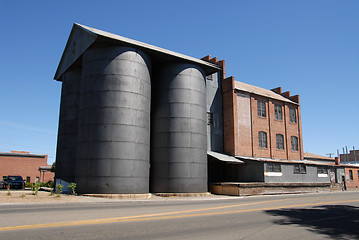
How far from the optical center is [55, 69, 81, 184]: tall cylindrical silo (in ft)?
96.3

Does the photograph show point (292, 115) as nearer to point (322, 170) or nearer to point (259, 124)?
point (259, 124)

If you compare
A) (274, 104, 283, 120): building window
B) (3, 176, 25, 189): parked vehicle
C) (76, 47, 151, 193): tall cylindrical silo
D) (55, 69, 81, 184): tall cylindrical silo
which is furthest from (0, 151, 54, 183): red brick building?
(274, 104, 283, 120): building window

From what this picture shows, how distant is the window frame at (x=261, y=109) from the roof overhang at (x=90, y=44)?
376 inches

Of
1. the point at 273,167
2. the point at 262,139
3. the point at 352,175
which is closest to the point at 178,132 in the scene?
the point at 273,167

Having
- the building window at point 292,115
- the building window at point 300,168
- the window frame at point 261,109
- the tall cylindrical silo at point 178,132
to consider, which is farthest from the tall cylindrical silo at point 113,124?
the building window at point 292,115

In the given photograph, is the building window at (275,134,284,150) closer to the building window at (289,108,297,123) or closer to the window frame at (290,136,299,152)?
the window frame at (290,136,299,152)

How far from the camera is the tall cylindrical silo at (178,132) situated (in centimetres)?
2603

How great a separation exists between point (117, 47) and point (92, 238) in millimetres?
19341

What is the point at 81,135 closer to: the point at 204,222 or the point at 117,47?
the point at 117,47

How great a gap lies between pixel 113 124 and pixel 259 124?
20.3 meters

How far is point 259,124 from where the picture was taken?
1467 inches

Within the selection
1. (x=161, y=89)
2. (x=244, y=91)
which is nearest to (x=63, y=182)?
(x=161, y=89)

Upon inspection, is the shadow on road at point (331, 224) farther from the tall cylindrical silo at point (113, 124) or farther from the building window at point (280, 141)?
the building window at point (280, 141)

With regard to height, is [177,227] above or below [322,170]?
below
